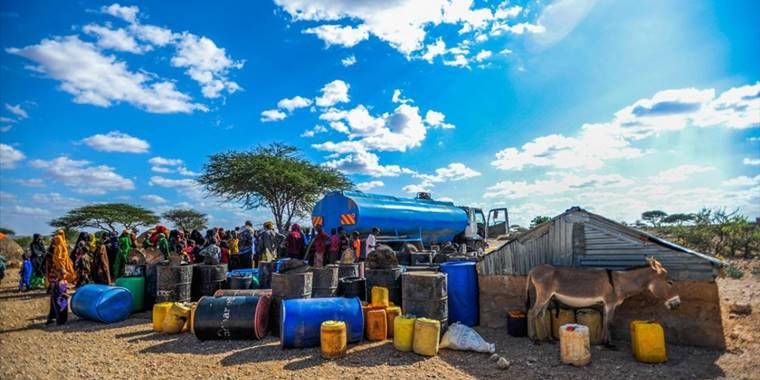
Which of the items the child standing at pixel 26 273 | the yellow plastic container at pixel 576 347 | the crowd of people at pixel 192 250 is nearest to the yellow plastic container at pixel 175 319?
the crowd of people at pixel 192 250

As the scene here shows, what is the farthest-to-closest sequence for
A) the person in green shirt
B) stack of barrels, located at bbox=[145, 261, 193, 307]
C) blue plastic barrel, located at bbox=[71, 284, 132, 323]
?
the person in green shirt
stack of barrels, located at bbox=[145, 261, 193, 307]
blue plastic barrel, located at bbox=[71, 284, 132, 323]

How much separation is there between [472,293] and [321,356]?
326 cm

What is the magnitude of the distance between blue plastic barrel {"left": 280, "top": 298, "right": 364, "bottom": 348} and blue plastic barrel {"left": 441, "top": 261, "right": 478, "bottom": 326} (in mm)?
2027

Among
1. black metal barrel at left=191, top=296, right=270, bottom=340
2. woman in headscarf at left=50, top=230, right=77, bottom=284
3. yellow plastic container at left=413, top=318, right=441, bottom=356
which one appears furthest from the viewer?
woman in headscarf at left=50, top=230, right=77, bottom=284

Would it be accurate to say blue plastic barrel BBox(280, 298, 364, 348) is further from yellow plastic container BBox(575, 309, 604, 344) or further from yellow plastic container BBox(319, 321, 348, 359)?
yellow plastic container BBox(575, 309, 604, 344)

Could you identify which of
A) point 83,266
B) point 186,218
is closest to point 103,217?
point 186,218

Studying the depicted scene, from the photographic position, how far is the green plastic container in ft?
31.3

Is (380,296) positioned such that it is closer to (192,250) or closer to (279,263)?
(279,263)

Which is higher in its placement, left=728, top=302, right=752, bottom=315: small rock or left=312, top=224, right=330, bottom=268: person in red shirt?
left=312, top=224, right=330, bottom=268: person in red shirt

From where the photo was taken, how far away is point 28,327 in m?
8.73

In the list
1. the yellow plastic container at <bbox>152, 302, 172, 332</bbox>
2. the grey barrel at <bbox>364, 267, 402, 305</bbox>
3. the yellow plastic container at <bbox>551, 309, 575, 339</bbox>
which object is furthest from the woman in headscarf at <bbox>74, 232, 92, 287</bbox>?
the yellow plastic container at <bbox>551, 309, 575, 339</bbox>

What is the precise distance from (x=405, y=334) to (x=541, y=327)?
7.66 feet

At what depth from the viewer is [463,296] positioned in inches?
316

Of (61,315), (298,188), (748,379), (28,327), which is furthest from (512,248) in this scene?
(298,188)
